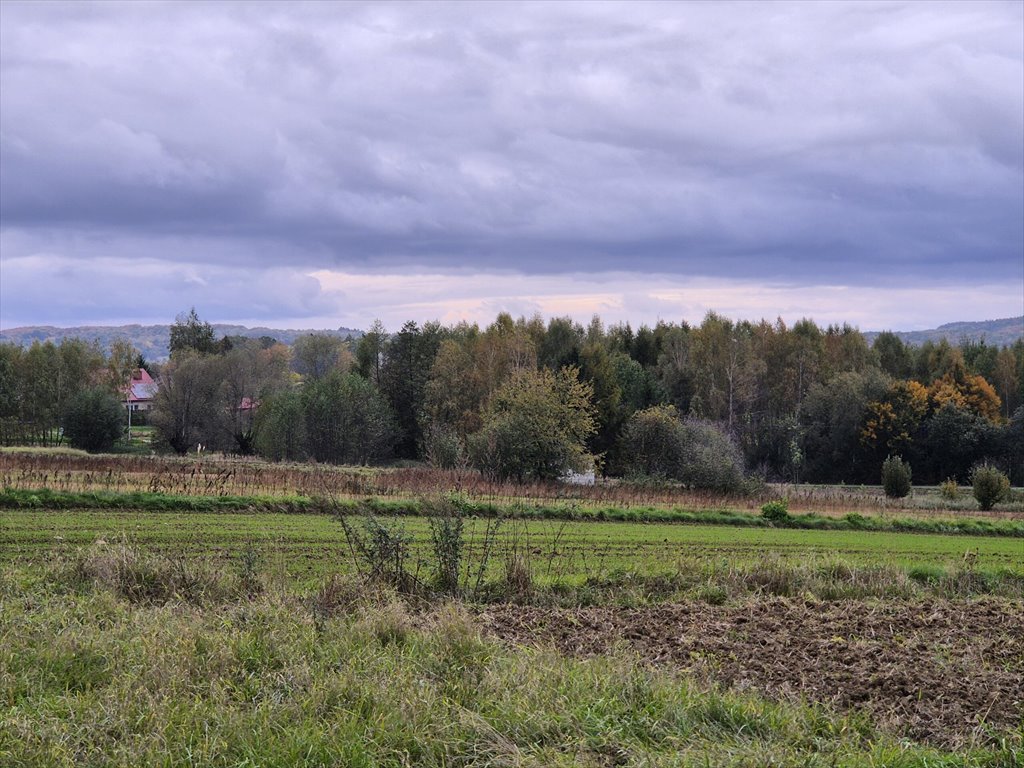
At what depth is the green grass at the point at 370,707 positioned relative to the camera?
7.61m

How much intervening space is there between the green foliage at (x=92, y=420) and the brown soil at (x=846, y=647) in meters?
72.6

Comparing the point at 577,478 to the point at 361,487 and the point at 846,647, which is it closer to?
the point at 361,487

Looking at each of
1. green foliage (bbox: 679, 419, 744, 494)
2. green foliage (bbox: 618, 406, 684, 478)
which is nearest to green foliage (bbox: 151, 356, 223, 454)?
green foliage (bbox: 618, 406, 684, 478)

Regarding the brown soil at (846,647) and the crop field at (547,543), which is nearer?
the brown soil at (846,647)

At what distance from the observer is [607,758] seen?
7527 millimetres

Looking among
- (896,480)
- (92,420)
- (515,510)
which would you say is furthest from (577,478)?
(92,420)

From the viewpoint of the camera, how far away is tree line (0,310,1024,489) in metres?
74.1

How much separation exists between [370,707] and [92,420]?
77703 mm

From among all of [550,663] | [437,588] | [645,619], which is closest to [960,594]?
[645,619]

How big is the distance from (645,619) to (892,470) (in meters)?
46.8

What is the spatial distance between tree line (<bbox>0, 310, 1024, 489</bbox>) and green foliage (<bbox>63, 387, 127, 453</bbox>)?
2767 millimetres

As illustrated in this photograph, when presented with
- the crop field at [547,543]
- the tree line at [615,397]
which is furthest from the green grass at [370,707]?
the tree line at [615,397]

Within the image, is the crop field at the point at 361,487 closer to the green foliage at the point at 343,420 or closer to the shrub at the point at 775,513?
the shrub at the point at 775,513

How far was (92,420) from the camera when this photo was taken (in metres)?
78.8
